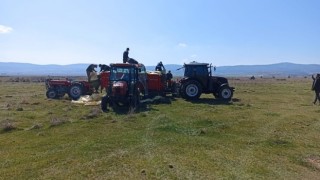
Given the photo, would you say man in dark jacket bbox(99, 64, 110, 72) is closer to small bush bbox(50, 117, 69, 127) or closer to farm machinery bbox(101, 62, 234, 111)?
farm machinery bbox(101, 62, 234, 111)

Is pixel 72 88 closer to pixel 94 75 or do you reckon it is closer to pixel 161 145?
pixel 94 75

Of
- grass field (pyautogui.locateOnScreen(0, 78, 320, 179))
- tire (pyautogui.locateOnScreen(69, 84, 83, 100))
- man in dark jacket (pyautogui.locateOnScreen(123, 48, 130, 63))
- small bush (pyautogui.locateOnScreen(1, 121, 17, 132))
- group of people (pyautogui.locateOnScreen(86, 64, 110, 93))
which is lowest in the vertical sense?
grass field (pyautogui.locateOnScreen(0, 78, 320, 179))

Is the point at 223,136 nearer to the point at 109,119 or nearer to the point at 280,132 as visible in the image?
the point at 280,132

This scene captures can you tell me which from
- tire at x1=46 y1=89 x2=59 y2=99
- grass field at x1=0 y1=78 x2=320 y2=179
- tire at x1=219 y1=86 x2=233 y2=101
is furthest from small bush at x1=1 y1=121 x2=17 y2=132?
tire at x1=219 y1=86 x2=233 y2=101

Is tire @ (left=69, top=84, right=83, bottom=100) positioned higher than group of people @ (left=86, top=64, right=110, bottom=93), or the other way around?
group of people @ (left=86, top=64, right=110, bottom=93)

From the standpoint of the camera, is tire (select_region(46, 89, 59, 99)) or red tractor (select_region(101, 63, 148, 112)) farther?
tire (select_region(46, 89, 59, 99))

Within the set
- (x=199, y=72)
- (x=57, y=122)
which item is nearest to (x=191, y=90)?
(x=199, y=72)

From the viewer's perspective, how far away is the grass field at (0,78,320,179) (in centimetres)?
963

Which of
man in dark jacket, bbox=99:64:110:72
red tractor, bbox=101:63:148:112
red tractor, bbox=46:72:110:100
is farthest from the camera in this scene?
man in dark jacket, bbox=99:64:110:72

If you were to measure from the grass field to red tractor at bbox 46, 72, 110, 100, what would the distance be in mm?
8272

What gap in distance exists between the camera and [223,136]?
14000 mm

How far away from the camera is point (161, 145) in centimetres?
1216

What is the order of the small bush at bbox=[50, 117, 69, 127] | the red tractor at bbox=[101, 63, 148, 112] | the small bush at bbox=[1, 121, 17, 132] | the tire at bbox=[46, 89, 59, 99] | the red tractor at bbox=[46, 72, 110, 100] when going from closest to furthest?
the small bush at bbox=[1, 121, 17, 132] < the small bush at bbox=[50, 117, 69, 127] < the red tractor at bbox=[101, 63, 148, 112] < the red tractor at bbox=[46, 72, 110, 100] < the tire at bbox=[46, 89, 59, 99]

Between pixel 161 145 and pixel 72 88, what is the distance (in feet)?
55.9
